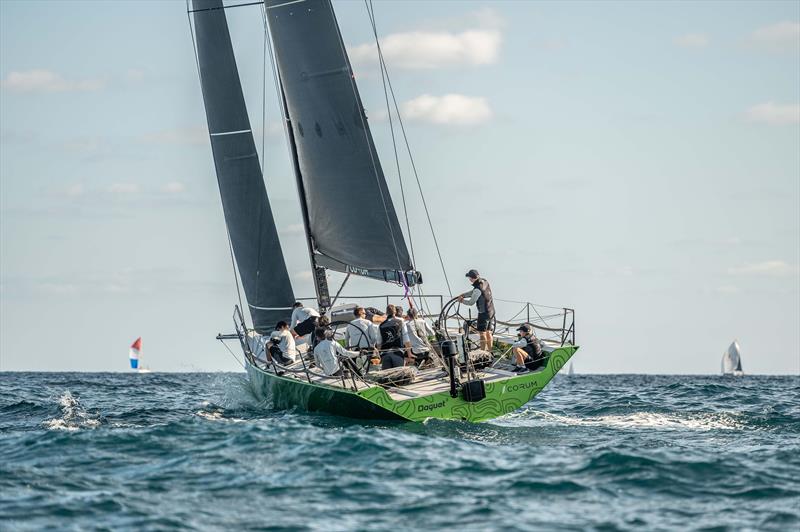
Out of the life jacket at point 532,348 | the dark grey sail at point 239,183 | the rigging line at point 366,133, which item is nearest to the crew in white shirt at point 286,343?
the rigging line at point 366,133

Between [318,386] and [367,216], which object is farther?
[367,216]

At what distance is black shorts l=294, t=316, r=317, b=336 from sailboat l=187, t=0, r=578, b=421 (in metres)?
0.87

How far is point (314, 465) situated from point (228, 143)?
42.0ft

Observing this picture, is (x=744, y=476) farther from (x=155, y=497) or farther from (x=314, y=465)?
(x=155, y=497)

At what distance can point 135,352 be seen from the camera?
8450 centimetres

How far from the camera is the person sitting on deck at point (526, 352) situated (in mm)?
18000

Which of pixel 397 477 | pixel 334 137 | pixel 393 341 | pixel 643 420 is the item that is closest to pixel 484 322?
pixel 393 341

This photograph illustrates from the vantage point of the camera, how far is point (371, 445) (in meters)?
13.4

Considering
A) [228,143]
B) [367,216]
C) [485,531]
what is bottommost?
[485,531]

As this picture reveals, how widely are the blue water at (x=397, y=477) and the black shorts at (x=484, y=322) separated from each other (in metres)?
2.20

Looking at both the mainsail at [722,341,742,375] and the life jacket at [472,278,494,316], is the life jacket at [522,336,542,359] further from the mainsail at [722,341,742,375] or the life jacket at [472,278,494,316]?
the mainsail at [722,341,742,375]

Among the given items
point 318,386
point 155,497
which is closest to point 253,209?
point 318,386

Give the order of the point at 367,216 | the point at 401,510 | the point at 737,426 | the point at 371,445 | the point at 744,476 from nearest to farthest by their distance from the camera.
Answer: the point at 401,510, the point at 744,476, the point at 371,445, the point at 737,426, the point at 367,216

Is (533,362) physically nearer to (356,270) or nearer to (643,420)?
(643,420)
